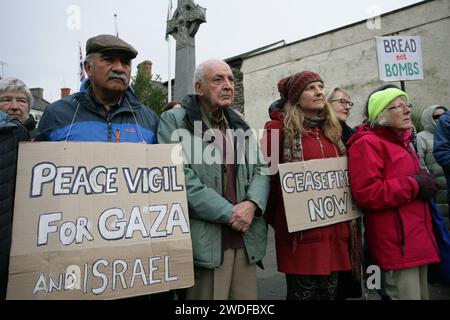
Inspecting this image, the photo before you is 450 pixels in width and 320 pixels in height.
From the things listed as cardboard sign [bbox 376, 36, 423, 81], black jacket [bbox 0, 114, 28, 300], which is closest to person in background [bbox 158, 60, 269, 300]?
black jacket [bbox 0, 114, 28, 300]

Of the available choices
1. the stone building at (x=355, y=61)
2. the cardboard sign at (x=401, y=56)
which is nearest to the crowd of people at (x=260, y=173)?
the cardboard sign at (x=401, y=56)

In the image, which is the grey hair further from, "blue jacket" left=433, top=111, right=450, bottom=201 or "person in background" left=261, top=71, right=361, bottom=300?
"blue jacket" left=433, top=111, right=450, bottom=201

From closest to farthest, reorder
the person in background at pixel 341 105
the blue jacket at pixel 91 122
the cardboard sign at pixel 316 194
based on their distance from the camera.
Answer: the blue jacket at pixel 91 122 < the cardboard sign at pixel 316 194 < the person in background at pixel 341 105

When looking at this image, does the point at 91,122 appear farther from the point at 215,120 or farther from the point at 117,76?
the point at 215,120

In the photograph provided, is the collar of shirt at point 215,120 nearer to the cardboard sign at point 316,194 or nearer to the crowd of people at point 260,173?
the crowd of people at point 260,173

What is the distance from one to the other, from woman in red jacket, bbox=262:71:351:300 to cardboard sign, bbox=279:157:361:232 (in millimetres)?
79

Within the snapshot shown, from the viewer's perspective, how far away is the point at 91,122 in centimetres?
197

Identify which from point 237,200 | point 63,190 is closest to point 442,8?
point 237,200

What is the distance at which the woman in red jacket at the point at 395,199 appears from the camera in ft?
7.01

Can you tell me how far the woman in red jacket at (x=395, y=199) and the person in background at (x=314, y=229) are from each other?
19 cm

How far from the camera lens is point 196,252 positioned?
193 centimetres

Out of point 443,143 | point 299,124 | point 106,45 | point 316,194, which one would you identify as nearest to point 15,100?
point 106,45

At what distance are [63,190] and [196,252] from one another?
782 millimetres
